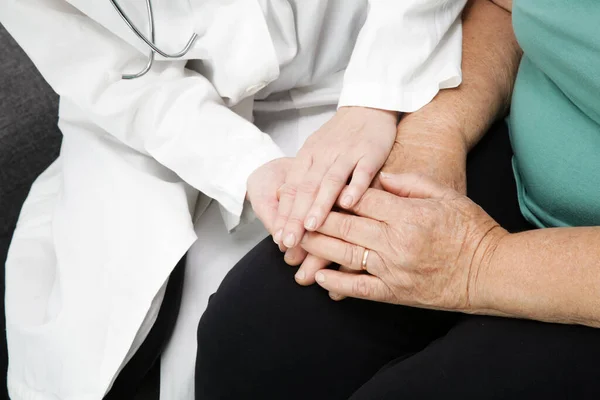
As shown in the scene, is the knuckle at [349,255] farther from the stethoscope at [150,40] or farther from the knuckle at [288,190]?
the stethoscope at [150,40]

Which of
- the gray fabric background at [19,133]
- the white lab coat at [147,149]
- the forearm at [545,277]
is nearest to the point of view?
the forearm at [545,277]

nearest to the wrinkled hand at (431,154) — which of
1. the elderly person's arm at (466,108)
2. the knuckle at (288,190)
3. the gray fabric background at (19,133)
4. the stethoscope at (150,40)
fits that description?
the elderly person's arm at (466,108)

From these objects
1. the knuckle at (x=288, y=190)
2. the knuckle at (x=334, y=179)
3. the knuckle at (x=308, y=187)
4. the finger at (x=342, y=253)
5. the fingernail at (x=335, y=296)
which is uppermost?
the knuckle at (x=334, y=179)

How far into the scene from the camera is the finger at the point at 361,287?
688 millimetres

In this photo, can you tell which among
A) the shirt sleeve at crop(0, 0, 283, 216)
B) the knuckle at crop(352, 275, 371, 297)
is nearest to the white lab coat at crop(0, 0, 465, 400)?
the shirt sleeve at crop(0, 0, 283, 216)

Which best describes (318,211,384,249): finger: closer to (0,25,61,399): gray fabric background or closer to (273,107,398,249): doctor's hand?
(273,107,398,249): doctor's hand

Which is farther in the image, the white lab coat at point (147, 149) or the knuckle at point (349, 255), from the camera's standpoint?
the white lab coat at point (147, 149)

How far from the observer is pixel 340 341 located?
0.72 m

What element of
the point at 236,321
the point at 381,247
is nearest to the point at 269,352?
the point at 236,321

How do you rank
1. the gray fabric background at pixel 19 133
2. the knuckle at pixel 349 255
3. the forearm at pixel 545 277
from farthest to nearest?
the gray fabric background at pixel 19 133, the knuckle at pixel 349 255, the forearm at pixel 545 277

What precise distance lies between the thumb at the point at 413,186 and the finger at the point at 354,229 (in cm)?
6

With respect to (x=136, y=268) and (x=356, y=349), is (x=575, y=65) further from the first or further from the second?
(x=136, y=268)

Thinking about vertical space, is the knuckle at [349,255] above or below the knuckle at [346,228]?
below

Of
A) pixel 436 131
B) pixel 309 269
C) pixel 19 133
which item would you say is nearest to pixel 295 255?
pixel 309 269
